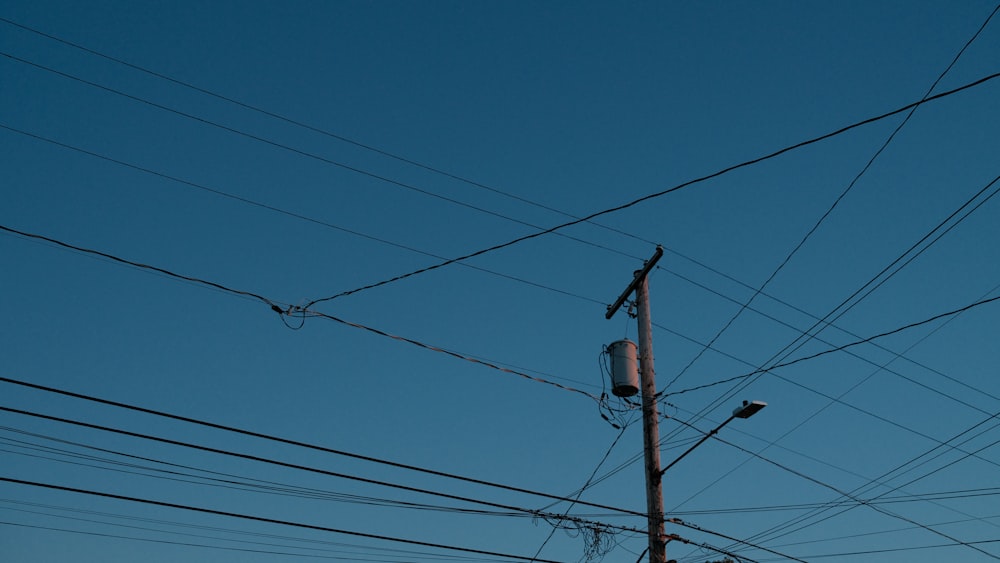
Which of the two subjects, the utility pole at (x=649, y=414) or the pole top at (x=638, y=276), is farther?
the pole top at (x=638, y=276)

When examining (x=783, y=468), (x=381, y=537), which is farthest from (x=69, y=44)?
(x=783, y=468)

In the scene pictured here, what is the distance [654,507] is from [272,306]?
7092 millimetres

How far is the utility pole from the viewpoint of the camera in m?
11.6

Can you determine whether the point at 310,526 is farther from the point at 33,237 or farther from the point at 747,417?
the point at 747,417

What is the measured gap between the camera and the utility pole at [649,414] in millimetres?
11648

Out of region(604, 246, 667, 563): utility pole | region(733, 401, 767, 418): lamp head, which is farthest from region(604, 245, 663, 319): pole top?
region(733, 401, 767, 418): lamp head

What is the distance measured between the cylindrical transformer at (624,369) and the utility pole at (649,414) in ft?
0.47

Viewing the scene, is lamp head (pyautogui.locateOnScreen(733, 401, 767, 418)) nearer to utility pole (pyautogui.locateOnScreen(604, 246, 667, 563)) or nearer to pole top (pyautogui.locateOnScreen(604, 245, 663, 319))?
utility pole (pyautogui.locateOnScreen(604, 246, 667, 563))

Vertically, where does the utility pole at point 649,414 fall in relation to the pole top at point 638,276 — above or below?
below

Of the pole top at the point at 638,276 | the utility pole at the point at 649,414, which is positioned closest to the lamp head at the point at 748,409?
the utility pole at the point at 649,414

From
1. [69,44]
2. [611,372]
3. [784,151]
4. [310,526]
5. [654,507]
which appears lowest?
[310,526]

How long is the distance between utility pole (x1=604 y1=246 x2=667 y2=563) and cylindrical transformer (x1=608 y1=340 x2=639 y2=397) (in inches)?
5.7

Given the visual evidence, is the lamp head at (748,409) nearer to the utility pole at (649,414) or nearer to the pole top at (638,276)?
the utility pole at (649,414)

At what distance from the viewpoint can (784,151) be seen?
33.2 feet
